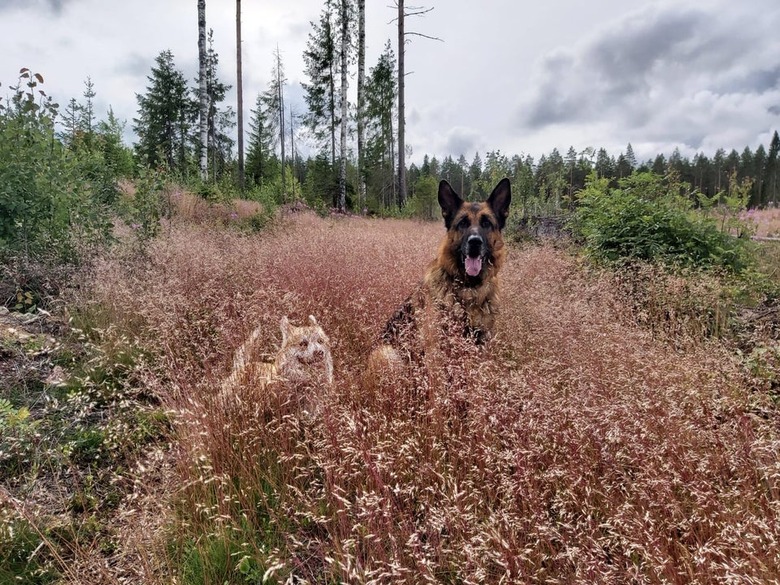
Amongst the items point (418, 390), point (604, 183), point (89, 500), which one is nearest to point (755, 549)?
point (418, 390)

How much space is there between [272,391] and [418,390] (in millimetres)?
796

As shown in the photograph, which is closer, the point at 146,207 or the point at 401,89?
the point at 146,207

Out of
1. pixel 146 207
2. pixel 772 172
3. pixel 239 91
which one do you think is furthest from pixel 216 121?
pixel 772 172

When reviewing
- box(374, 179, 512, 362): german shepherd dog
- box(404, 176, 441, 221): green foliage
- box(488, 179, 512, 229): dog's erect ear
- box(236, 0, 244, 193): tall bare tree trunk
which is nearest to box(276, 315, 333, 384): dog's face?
box(374, 179, 512, 362): german shepherd dog

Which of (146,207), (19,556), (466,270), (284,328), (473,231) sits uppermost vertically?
(146,207)

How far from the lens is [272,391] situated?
7.07ft

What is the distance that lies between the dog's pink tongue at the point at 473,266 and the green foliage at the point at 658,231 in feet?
11.3

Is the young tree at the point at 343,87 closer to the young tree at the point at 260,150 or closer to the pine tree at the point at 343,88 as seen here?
the pine tree at the point at 343,88

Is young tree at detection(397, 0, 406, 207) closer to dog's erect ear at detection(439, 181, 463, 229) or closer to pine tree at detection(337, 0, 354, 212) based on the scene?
pine tree at detection(337, 0, 354, 212)

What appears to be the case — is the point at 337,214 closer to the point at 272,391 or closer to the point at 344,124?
the point at 344,124

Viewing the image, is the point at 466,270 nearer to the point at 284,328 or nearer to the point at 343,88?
the point at 284,328

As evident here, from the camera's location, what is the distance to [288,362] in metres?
2.43

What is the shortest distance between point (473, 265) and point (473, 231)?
33 centimetres

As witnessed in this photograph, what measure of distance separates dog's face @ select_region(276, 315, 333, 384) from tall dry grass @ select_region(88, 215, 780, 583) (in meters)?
0.09
